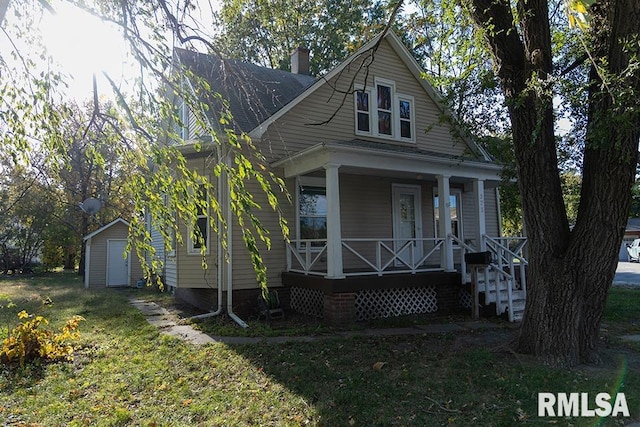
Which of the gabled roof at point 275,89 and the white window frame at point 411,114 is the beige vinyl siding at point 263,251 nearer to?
the gabled roof at point 275,89

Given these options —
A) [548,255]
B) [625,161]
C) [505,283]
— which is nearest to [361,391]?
[548,255]

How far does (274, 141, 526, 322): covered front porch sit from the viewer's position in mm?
8750

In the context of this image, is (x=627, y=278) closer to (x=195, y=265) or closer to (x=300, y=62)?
(x=300, y=62)

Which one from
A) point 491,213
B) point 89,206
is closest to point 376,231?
point 491,213

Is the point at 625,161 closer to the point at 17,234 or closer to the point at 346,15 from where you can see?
the point at 346,15

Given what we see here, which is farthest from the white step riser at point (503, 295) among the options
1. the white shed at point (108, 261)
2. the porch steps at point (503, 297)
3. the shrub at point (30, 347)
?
the white shed at point (108, 261)

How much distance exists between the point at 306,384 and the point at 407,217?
7843mm

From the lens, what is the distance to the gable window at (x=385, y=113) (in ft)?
38.4

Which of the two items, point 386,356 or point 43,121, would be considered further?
point 386,356

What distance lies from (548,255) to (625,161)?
145cm

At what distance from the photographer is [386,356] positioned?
6.16m

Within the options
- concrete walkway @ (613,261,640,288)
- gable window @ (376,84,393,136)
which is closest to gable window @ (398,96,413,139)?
gable window @ (376,84,393,136)

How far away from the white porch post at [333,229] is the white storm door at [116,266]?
13897 mm

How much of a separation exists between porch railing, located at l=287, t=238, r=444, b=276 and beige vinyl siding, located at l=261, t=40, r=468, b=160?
2.34 meters
